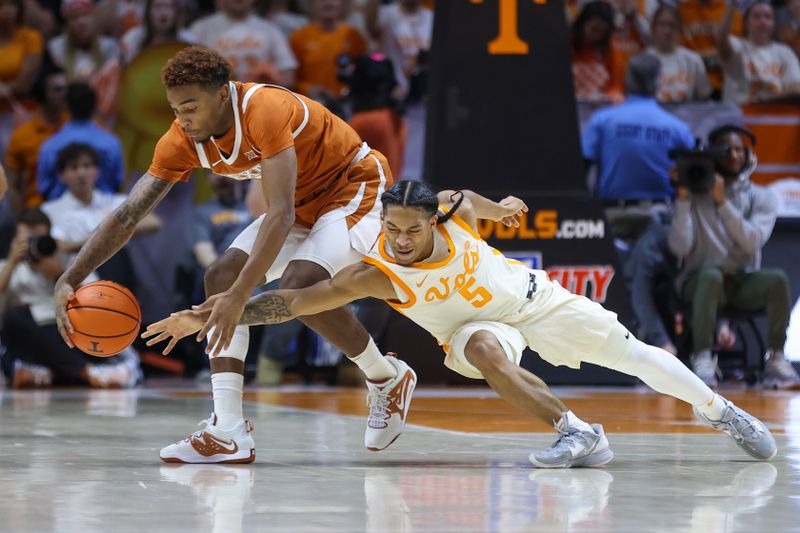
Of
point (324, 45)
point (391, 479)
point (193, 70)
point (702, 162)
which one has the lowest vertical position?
point (391, 479)

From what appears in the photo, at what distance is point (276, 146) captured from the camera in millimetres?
5031

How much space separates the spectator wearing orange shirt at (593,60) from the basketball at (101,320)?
7276 mm

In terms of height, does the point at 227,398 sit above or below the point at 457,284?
below

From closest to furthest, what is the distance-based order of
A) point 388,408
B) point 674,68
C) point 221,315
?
point 221,315 < point 388,408 < point 674,68

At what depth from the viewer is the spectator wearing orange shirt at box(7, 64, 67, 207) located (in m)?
11.5

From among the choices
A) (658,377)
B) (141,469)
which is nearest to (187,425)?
(141,469)

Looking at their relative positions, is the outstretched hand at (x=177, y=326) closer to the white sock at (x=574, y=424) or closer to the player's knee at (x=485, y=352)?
the player's knee at (x=485, y=352)

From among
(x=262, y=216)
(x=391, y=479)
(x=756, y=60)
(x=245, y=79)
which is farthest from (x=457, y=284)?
(x=756, y=60)

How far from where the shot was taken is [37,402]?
873 centimetres

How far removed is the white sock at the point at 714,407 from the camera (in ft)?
17.5

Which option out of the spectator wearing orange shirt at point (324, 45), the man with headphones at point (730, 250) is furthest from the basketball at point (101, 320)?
the spectator wearing orange shirt at point (324, 45)

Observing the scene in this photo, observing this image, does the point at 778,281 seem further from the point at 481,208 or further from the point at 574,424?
the point at 574,424

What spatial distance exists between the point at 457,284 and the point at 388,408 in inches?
31.5

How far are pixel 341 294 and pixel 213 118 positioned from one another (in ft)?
2.82
